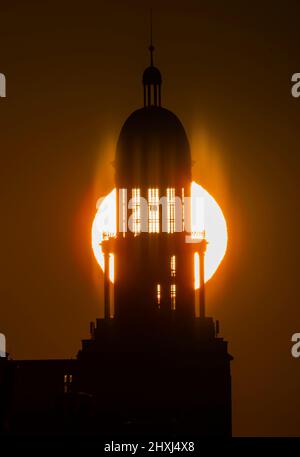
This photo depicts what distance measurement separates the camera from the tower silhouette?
4166 inches

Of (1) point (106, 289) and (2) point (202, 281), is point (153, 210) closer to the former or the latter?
(2) point (202, 281)

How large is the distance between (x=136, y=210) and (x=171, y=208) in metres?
3.33

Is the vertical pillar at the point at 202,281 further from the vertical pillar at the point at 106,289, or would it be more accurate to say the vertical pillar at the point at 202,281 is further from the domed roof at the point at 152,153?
the vertical pillar at the point at 106,289

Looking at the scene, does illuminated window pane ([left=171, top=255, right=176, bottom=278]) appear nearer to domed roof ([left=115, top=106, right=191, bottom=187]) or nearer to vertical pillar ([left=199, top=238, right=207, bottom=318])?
vertical pillar ([left=199, top=238, right=207, bottom=318])

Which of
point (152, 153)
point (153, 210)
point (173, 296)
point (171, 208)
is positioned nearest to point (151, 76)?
point (152, 153)

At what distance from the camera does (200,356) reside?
357 ft

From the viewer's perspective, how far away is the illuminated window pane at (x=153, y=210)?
111 m

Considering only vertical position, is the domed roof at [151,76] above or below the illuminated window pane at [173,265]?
above

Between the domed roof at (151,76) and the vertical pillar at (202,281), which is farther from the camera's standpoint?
the domed roof at (151,76)

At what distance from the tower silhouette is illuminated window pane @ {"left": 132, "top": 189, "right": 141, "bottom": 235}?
3.7 inches

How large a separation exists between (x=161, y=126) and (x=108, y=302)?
58.0ft

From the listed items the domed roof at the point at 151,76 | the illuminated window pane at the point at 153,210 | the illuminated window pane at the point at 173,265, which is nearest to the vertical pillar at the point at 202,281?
the illuminated window pane at the point at 173,265

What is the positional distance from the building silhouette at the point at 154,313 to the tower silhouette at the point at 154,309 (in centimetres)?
9
